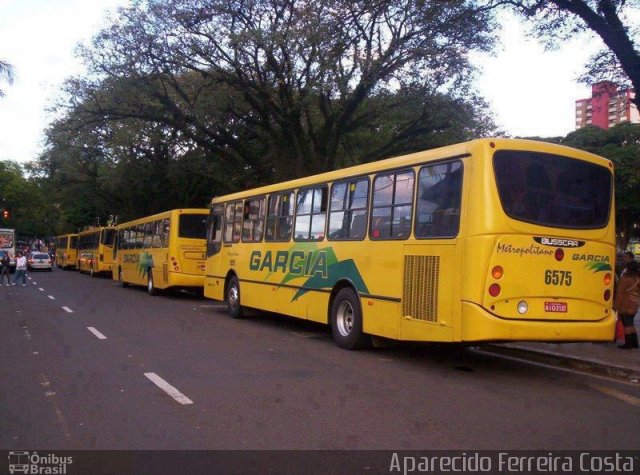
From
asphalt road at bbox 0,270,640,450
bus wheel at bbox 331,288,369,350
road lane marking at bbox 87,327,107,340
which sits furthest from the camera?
road lane marking at bbox 87,327,107,340

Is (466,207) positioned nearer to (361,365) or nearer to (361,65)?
(361,365)

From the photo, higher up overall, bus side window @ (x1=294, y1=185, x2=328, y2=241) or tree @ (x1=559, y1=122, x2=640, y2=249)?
tree @ (x1=559, y1=122, x2=640, y2=249)

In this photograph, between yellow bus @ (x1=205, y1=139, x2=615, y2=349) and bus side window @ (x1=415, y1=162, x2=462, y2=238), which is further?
bus side window @ (x1=415, y1=162, x2=462, y2=238)

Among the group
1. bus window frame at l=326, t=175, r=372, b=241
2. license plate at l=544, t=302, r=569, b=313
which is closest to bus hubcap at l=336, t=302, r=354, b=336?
bus window frame at l=326, t=175, r=372, b=241

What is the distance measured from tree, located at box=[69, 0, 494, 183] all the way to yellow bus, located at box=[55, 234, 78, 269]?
24.2 meters

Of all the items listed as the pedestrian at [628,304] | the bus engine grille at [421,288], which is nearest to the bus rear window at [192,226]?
the bus engine grille at [421,288]

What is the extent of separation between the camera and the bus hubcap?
11.4 meters

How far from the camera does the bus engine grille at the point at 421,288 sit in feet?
30.2

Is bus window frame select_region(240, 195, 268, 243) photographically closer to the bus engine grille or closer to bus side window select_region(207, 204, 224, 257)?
bus side window select_region(207, 204, 224, 257)

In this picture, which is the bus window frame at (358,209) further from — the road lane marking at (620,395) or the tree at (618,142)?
the tree at (618,142)

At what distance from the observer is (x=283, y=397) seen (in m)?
7.55

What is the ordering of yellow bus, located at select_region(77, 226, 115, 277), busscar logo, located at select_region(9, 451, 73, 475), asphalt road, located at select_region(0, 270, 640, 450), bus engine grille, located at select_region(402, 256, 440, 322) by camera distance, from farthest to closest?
yellow bus, located at select_region(77, 226, 115, 277)
bus engine grille, located at select_region(402, 256, 440, 322)
asphalt road, located at select_region(0, 270, 640, 450)
busscar logo, located at select_region(9, 451, 73, 475)

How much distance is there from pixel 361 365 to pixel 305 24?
14.8 meters

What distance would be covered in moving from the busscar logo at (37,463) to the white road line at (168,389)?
1.98 meters
